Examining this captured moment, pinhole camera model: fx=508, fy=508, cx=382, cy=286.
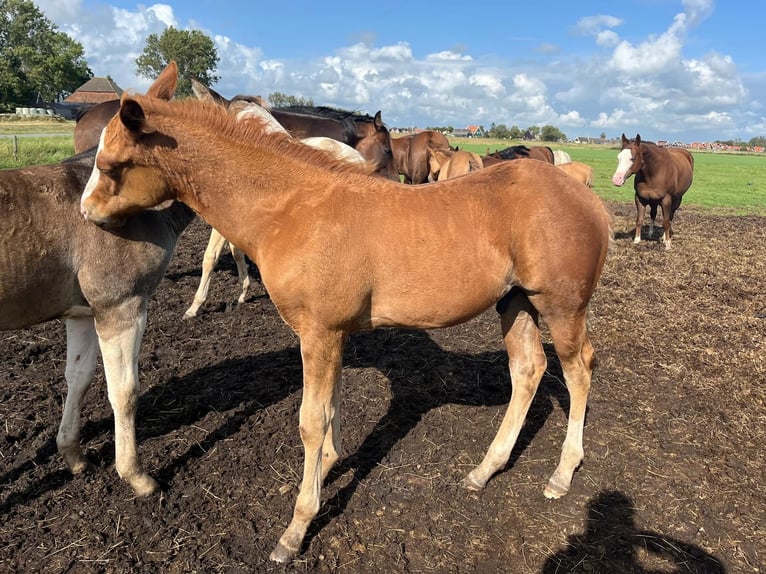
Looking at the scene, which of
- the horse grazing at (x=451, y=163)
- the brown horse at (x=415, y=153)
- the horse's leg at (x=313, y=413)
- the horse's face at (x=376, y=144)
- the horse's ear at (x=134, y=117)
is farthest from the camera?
the brown horse at (x=415, y=153)

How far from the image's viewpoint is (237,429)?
3.86 meters

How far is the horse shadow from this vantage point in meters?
3.44

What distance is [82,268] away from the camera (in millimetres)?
2854

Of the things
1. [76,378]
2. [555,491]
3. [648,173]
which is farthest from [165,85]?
[648,173]

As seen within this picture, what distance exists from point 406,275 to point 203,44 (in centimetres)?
7025

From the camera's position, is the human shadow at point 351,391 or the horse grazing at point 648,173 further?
the horse grazing at point 648,173

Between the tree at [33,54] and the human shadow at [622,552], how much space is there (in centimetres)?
7180

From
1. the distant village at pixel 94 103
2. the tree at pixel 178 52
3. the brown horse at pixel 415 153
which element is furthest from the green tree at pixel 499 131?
the brown horse at pixel 415 153

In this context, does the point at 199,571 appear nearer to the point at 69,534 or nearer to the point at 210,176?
the point at 69,534

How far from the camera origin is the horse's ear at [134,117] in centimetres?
228

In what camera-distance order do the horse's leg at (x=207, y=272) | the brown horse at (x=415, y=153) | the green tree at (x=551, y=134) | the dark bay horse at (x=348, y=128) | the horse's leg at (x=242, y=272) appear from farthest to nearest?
the green tree at (x=551, y=134) < the brown horse at (x=415, y=153) < the dark bay horse at (x=348, y=128) < the horse's leg at (x=242, y=272) < the horse's leg at (x=207, y=272)

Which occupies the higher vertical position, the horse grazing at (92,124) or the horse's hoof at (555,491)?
the horse grazing at (92,124)

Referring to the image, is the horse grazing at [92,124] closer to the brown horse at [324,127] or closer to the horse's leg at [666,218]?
the brown horse at [324,127]

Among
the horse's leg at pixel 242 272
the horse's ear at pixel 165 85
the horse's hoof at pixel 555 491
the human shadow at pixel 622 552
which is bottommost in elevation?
the human shadow at pixel 622 552
